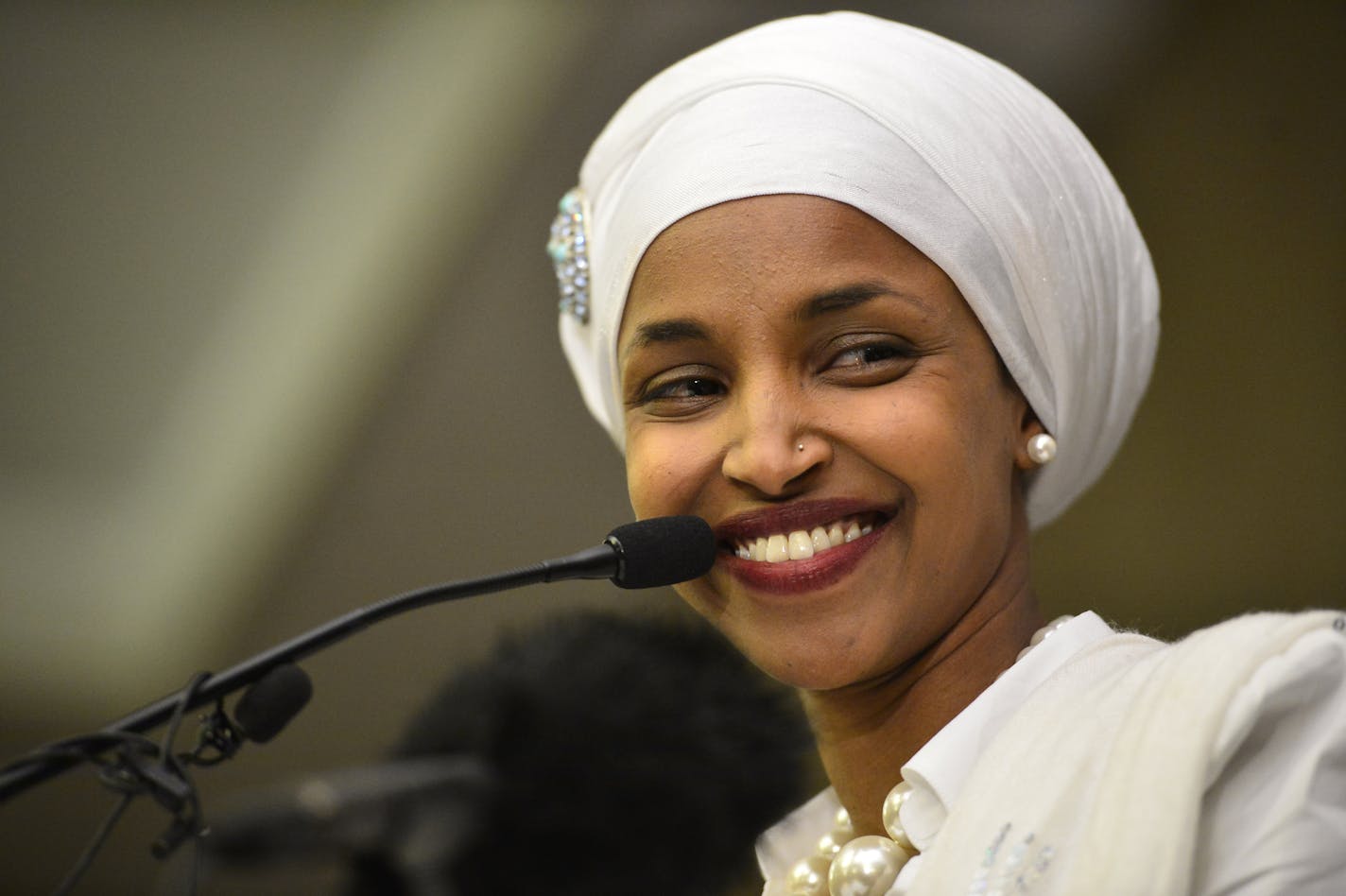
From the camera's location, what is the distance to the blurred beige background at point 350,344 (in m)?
3.72

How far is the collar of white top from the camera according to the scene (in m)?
1.65

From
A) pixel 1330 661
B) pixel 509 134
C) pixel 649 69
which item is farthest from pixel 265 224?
pixel 1330 661

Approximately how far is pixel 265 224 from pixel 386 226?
12.7 inches

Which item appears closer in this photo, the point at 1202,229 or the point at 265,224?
the point at 1202,229

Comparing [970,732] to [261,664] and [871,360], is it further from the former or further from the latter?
[261,664]

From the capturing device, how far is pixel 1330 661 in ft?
4.41

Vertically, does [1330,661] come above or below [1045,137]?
below

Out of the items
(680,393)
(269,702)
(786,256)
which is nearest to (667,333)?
(680,393)

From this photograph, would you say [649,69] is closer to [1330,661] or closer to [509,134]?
[509,134]

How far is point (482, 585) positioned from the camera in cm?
150

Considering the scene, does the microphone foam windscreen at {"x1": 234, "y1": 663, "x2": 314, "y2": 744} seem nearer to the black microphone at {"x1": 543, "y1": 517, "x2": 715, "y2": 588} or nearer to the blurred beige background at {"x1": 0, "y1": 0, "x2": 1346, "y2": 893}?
the black microphone at {"x1": 543, "y1": 517, "x2": 715, "y2": 588}

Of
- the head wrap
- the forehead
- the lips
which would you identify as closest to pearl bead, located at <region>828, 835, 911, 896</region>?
the lips

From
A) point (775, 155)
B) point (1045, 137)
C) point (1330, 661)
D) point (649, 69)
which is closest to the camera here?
point (1330, 661)

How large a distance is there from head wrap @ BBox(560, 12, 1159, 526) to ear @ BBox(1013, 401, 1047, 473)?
0.01m
